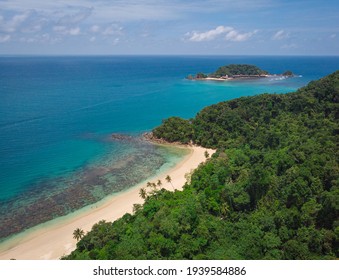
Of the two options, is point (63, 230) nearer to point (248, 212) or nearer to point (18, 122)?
point (248, 212)

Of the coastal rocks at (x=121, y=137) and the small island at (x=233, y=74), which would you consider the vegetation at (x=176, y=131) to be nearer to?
the coastal rocks at (x=121, y=137)

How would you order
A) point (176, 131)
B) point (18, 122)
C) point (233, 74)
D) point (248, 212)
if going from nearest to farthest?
point (248, 212), point (176, 131), point (18, 122), point (233, 74)

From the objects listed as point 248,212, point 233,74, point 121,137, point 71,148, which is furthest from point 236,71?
point 248,212

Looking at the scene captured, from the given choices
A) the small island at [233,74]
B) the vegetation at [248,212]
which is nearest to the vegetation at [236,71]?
the small island at [233,74]

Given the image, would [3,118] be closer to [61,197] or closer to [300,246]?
[61,197]

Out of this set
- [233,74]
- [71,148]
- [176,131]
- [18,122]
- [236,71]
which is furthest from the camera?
[236,71]

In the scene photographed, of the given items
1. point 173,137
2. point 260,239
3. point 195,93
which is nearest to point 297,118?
point 173,137
